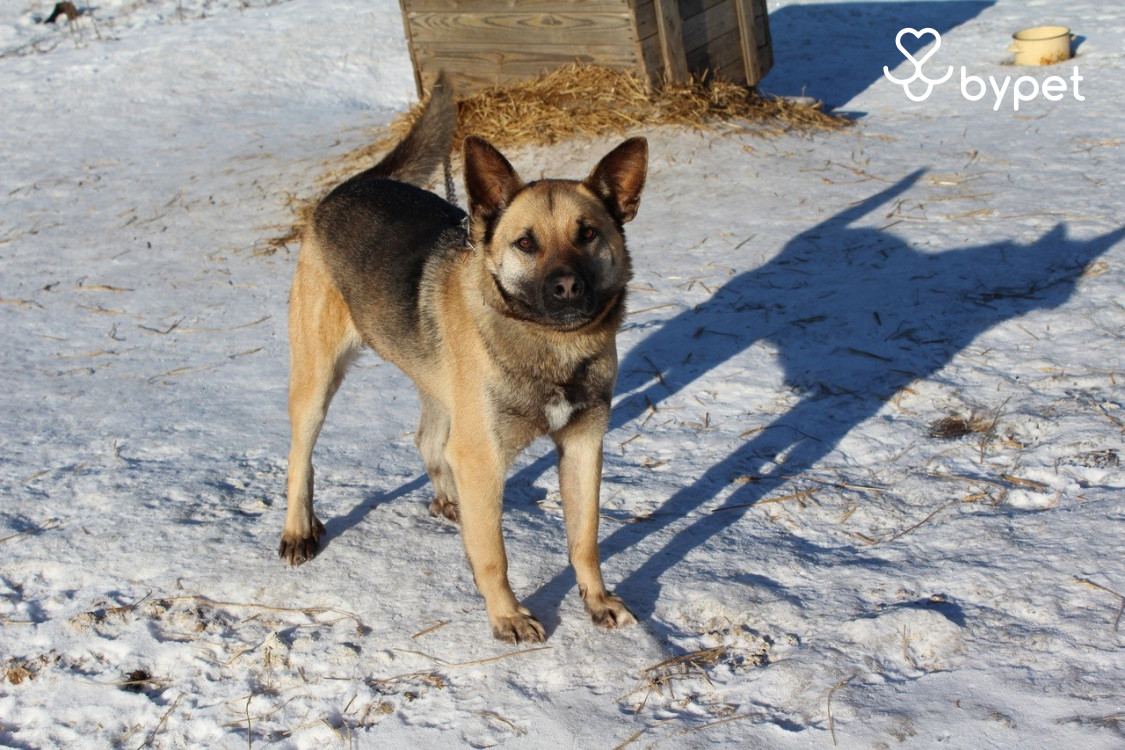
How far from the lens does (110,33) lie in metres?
12.9

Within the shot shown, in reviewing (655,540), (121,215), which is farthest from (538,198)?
(121,215)

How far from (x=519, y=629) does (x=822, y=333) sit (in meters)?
2.88

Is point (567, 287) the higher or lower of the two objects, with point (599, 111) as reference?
higher

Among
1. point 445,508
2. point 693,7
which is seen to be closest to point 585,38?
point 693,7

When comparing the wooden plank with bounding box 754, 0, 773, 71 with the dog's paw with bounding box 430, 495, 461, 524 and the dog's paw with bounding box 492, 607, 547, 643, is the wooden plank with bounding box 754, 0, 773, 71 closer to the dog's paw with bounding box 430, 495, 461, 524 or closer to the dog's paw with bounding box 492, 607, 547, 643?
the dog's paw with bounding box 430, 495, 461, 524

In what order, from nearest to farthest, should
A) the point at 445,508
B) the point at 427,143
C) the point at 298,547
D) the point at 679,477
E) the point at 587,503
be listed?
the point at 587,503
the point at 298,547
the point at 445,508
the point at 679,477
the point at 427,143

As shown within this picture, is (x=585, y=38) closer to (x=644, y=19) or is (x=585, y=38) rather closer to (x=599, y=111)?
(x=644, y=19)

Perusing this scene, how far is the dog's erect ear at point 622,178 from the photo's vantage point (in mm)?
3668

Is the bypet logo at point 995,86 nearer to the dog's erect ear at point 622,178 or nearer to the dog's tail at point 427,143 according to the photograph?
the dog's tail at point 427,143

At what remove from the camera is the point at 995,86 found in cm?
948

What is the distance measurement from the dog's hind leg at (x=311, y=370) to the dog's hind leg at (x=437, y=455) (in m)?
0.39

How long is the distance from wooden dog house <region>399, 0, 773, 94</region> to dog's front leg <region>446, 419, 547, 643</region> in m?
5.68

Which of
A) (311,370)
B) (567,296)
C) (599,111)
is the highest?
(567,296)

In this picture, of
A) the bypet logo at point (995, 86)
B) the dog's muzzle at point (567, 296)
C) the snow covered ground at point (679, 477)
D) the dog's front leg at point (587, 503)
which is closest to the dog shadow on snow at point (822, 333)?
the snow covered ground at point (679, 477)
